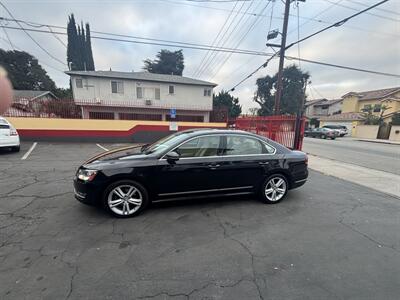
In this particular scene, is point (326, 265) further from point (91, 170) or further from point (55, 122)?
point (55, 122)

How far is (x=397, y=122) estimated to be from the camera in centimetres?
2661

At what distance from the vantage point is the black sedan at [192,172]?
3322 millimetres

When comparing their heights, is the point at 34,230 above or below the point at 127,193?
below

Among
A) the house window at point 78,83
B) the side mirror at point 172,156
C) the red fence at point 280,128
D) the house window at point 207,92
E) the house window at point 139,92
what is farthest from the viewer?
the house window at point 207,92

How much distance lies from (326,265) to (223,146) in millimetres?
2296

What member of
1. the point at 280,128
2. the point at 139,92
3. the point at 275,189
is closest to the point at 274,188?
the point at 275,189

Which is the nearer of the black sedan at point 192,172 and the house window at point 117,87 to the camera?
the black sedan at point 192,172

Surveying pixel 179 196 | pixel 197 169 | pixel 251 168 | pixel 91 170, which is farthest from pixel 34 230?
pixel 251 168

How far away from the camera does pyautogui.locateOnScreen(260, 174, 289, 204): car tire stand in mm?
4082

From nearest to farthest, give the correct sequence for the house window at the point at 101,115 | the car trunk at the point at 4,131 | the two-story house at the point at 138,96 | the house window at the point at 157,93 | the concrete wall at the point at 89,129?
the car trunk at the point at 4,131
the concrete wall at the point at 89,129
the two-story house at the point at 138,96
the house window at the point at 101,115
the house window at the point at 157,93

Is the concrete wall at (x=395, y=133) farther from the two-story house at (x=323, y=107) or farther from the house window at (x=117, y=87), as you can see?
the house window at (x=117, y=87)

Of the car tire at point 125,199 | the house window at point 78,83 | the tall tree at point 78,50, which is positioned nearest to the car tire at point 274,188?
the car tire at point 125,199

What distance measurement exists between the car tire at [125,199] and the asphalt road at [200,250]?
146 mm

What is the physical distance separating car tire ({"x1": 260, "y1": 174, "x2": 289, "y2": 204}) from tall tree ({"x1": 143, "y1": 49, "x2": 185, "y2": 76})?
4158cm
